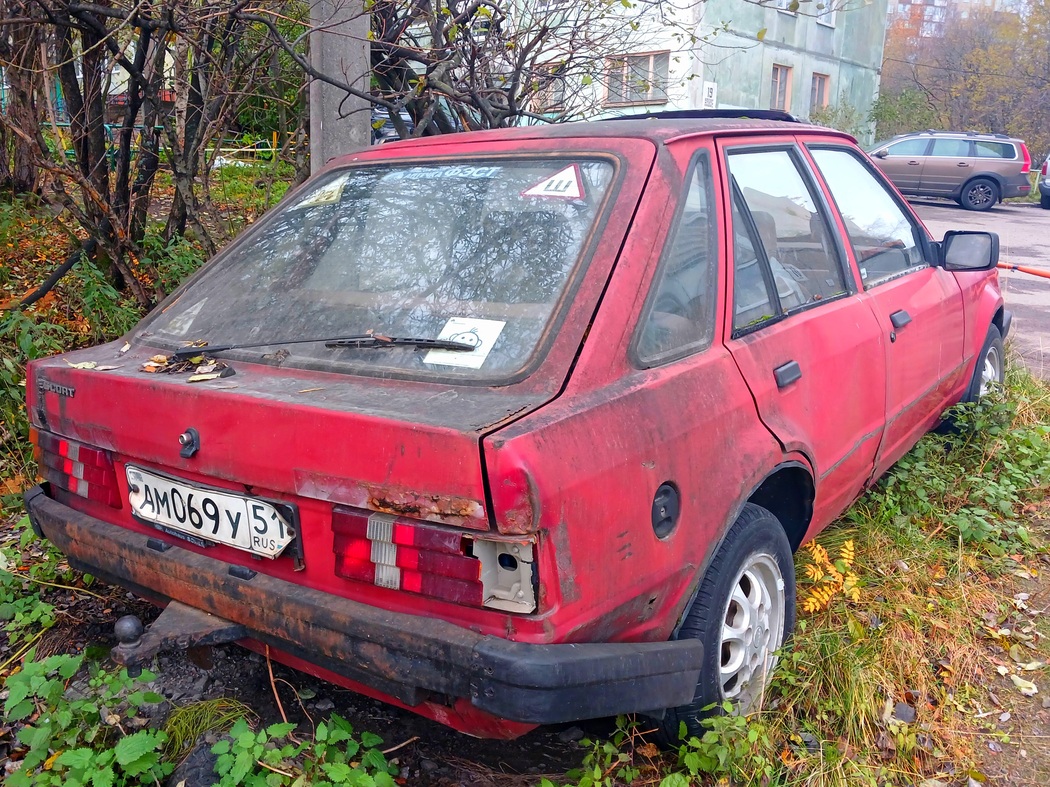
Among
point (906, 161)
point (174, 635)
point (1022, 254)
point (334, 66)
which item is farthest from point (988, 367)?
point (906, 161)

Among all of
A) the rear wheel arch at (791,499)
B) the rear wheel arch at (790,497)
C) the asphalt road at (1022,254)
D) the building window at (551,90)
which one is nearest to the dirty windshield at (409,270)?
the rear wheel arch at (790,497)

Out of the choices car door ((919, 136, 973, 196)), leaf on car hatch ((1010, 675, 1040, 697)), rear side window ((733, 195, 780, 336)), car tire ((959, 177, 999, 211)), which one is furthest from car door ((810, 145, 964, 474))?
car tire ((959, 177, 999, 211))

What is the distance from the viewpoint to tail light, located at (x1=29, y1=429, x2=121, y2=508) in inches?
94.0

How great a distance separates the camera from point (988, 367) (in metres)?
4.88

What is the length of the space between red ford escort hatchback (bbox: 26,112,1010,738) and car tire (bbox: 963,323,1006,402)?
185 centimetres

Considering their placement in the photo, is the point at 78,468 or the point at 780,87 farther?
the point at 780,87

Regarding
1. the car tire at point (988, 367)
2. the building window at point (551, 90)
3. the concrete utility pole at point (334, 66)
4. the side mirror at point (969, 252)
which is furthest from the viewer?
the building window at point (551, 90)

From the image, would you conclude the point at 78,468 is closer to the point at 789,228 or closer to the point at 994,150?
the point at 789,228

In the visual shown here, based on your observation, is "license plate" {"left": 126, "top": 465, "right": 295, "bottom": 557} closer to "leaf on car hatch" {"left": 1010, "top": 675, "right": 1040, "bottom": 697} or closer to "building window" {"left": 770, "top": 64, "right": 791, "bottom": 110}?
"leaf on car hatch" {"left": 1010, "top": 675, "right": 1040, "bottom": 697}

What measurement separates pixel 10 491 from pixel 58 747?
6.76 feet

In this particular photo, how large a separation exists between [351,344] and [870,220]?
7.76ft

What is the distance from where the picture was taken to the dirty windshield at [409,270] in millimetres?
2188

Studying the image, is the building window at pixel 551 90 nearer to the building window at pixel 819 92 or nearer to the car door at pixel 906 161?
the car door at pixel 906 161

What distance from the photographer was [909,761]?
248 centimetres
